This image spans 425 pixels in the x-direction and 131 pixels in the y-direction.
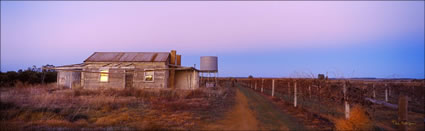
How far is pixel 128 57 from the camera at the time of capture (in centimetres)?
2069

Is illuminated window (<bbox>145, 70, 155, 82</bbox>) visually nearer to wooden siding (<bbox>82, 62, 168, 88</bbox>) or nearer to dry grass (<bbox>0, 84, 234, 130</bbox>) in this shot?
wooden siding (<bbox>82, 62, 168, 88</bbox>)

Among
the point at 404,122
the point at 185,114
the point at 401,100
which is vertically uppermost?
the point at 401,100

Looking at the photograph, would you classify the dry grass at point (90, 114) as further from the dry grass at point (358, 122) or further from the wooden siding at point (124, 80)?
the wooden siding at point (124, 80)

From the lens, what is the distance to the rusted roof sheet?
20047 millimetres

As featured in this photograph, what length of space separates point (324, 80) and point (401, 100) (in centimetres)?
489

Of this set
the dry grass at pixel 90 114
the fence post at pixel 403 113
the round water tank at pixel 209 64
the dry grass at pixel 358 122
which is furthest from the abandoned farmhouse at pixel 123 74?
the fence post at pixel 403 113

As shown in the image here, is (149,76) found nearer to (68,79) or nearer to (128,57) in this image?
(128,57)

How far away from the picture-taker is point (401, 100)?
3.69 meters

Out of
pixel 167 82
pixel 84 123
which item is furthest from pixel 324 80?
pixel 167 82

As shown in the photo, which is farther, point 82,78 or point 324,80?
point 82,78

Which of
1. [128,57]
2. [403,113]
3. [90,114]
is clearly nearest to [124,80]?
[128,57]

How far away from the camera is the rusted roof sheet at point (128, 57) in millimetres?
20047

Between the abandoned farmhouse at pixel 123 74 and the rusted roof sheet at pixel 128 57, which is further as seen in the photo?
the rusted roof sheet at pixel 128 57

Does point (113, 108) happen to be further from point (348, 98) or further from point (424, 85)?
point (424, 85)
